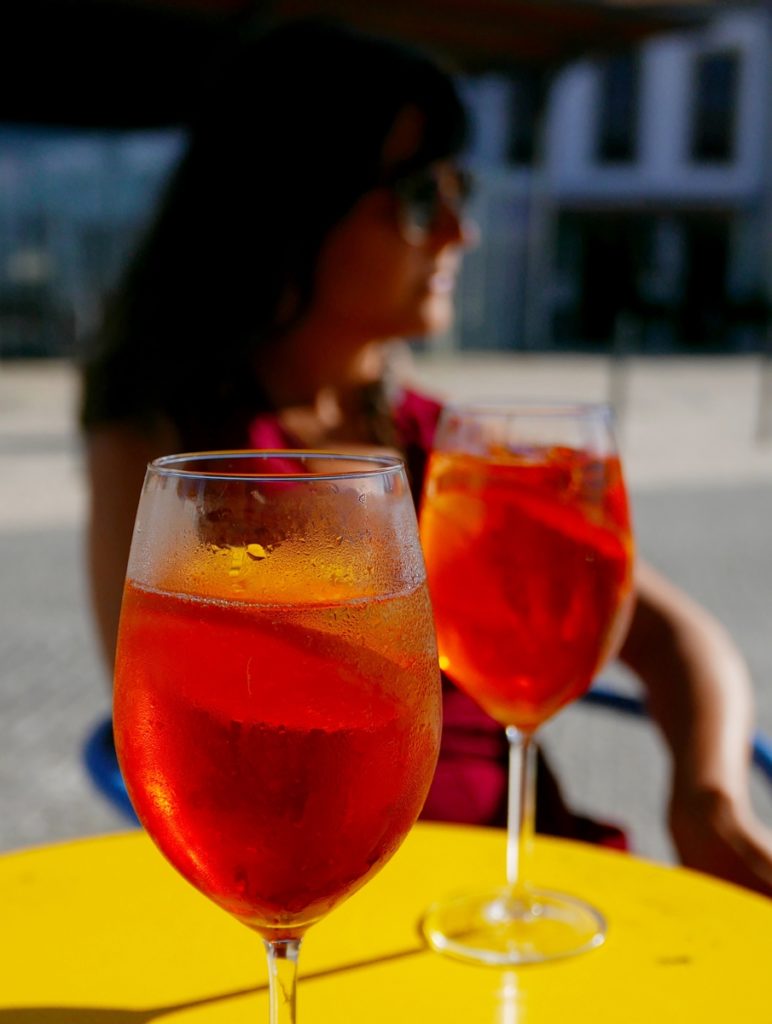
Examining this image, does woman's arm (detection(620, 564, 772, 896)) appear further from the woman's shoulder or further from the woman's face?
the woman's face

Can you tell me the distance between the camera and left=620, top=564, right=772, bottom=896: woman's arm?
1.34 metres

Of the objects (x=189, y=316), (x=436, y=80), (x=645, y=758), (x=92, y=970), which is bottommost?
(x=645, y=758)

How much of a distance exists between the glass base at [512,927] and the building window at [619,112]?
92.7 ft

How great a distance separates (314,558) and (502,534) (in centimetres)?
38

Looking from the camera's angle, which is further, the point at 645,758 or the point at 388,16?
the point at 388,16

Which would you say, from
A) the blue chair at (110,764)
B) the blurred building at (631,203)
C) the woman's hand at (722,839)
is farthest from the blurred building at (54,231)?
the woman's hand at (722,839)

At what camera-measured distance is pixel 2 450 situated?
10.5m

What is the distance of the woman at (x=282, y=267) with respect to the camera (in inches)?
83.4

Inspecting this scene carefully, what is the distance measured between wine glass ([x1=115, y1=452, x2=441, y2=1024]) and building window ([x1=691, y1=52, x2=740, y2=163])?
2941 cm

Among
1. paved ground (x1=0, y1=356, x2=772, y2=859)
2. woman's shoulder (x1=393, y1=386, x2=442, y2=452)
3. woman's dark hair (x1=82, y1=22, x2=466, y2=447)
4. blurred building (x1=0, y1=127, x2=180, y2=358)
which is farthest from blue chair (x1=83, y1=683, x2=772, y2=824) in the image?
blurred building (x1=0, y1=127, x2=180, y2=358)

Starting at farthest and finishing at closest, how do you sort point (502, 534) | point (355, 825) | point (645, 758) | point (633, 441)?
point (633, 441), point (645, 758), point (502, 534), point (355, 825)

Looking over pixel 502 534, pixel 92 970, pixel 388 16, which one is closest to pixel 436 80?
pixel 502 534

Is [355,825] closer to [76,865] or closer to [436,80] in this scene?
[76,865]

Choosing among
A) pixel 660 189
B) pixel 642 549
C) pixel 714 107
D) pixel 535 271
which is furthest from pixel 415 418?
pixel 714 107
